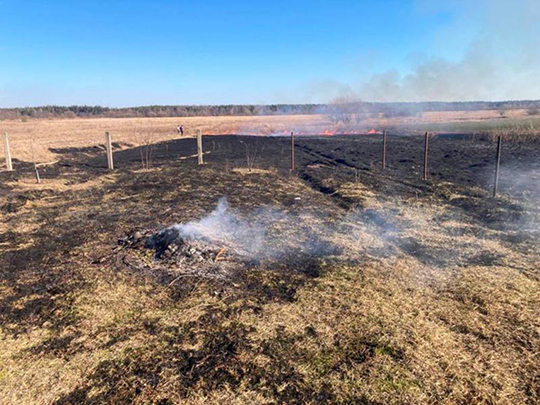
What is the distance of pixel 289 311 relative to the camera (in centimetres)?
436

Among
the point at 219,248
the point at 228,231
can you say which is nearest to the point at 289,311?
the point at 219,248

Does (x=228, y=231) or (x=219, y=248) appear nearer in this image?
(x=219, y=248)

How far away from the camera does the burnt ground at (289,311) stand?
10.4ft

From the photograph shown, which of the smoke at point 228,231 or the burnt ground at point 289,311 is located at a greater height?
the smoke at point 228,231

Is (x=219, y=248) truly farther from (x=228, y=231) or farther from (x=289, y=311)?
(x=289, y=311)

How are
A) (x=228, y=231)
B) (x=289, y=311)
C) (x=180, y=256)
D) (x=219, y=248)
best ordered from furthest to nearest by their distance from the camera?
(x=228, y=231)
(x=219, y=248)
(x=180, y=256)
(x=289, y=311)

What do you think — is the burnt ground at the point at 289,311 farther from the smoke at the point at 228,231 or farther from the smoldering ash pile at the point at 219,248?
the smoke at the point at 228,231

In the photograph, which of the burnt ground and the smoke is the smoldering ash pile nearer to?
the smoke

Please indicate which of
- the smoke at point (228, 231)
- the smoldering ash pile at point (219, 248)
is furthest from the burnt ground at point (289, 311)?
the smoke at point (228, 231)

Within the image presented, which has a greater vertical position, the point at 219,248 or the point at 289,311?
the point at 219,248

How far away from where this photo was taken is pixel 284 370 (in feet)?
11.0

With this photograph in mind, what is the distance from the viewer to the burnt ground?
317 cm

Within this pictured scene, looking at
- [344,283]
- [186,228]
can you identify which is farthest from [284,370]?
[186,228]

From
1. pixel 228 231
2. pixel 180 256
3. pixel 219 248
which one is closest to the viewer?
pixel 180 256
